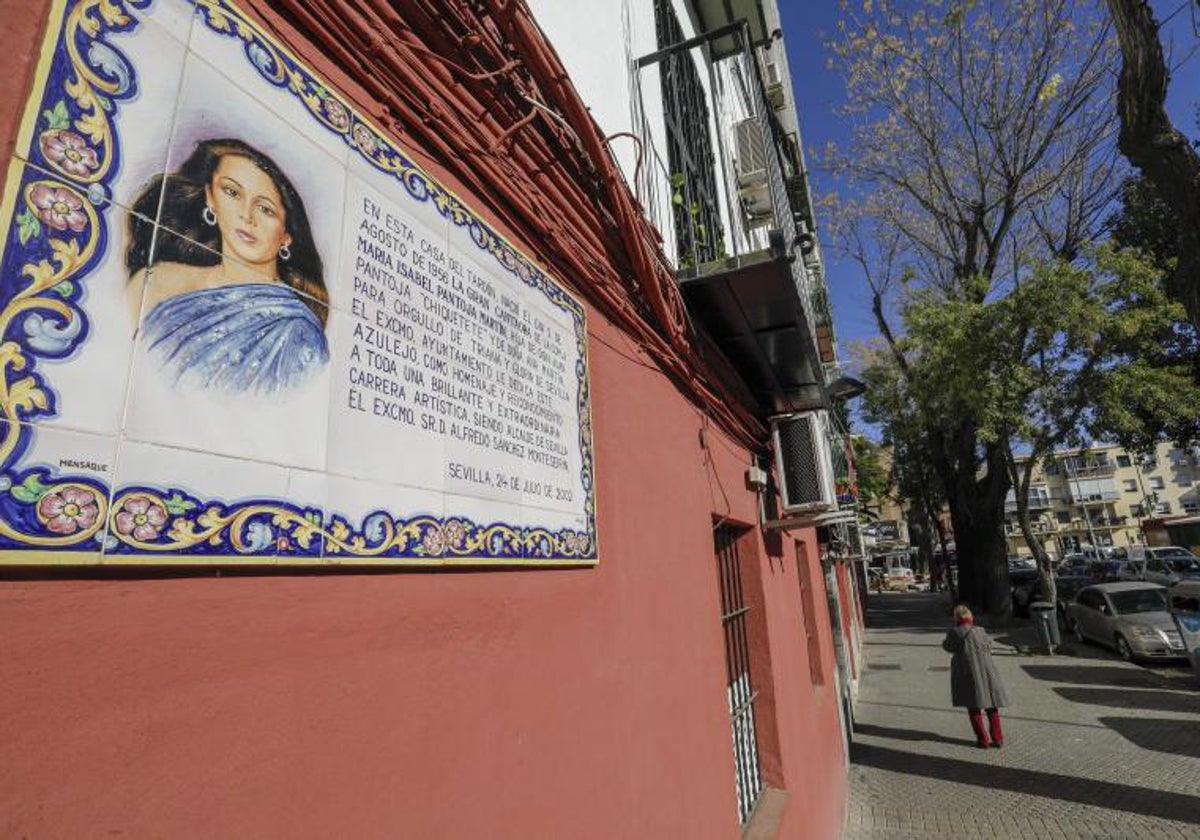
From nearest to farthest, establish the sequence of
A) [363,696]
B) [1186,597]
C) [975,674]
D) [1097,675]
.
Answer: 1. [363,696]
2. [975,674]
3. [1097,675]
4. [1186,597]

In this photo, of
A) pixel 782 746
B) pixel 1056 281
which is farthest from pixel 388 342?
pixel 1056 281

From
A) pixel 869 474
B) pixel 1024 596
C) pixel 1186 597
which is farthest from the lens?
pixel 869 474

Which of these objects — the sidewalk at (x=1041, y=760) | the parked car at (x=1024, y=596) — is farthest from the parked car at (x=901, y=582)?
the sidewalk at (x=1041, y=760)

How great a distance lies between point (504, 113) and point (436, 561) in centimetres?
155

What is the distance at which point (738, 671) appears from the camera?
4234mm

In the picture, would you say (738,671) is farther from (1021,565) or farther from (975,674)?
(1021,565)

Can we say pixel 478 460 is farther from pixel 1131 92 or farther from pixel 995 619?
pixel 995 619

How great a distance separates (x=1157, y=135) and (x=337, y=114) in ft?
23.6

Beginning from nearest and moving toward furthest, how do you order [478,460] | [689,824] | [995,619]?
[478,460], [689,824], [995,619]

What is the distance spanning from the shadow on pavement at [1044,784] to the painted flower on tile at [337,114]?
28.2 feet

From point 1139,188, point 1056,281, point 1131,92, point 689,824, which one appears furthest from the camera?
point 1139,188

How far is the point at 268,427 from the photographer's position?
103 cm

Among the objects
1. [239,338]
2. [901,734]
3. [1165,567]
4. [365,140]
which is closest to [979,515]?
[901,734]

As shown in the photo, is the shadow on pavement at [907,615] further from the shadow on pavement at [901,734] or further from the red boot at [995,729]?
the red boot at [995,729]
